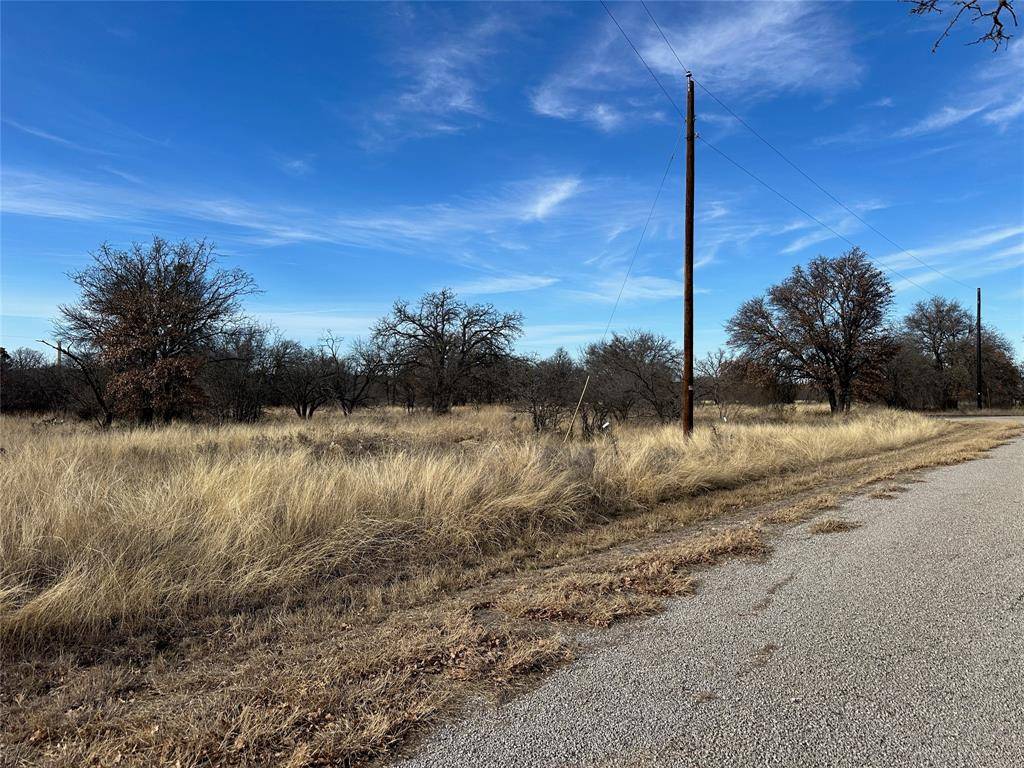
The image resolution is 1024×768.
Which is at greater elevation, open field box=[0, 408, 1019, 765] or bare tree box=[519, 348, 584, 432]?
bare tree box=[519, 348, 584, 432]

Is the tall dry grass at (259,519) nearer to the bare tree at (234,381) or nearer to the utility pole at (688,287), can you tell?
the utility pole at (688,287)

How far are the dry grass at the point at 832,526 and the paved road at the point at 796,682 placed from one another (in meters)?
1.21

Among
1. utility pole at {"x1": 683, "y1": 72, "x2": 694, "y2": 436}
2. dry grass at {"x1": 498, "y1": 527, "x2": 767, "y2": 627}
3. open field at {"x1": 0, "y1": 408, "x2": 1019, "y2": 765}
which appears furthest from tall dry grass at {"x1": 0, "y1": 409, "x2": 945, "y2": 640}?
utility pole at {"x1": 683, "y1": 72, "x2": 694, "y2": 436}

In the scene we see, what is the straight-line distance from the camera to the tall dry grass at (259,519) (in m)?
4.19

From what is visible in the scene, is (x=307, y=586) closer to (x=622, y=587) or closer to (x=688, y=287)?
(x=622, y=587)

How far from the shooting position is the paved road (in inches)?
102

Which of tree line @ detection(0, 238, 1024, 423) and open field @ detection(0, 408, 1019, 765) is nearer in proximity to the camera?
open field @ detection(0, 408, 1019, 765)

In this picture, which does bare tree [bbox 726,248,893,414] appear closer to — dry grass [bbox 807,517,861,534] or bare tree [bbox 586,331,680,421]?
bare tree [bbox 586,331,680,421]

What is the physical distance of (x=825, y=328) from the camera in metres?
35.2

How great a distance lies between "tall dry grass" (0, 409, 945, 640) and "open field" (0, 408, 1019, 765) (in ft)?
0.06

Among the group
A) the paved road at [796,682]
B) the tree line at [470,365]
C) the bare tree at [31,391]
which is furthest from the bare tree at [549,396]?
the bare tree at [31,391]

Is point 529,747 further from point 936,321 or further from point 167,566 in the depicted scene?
point 936,321

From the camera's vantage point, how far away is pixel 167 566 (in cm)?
462

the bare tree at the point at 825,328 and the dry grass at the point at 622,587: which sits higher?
the bare tree at the point at 825,328
